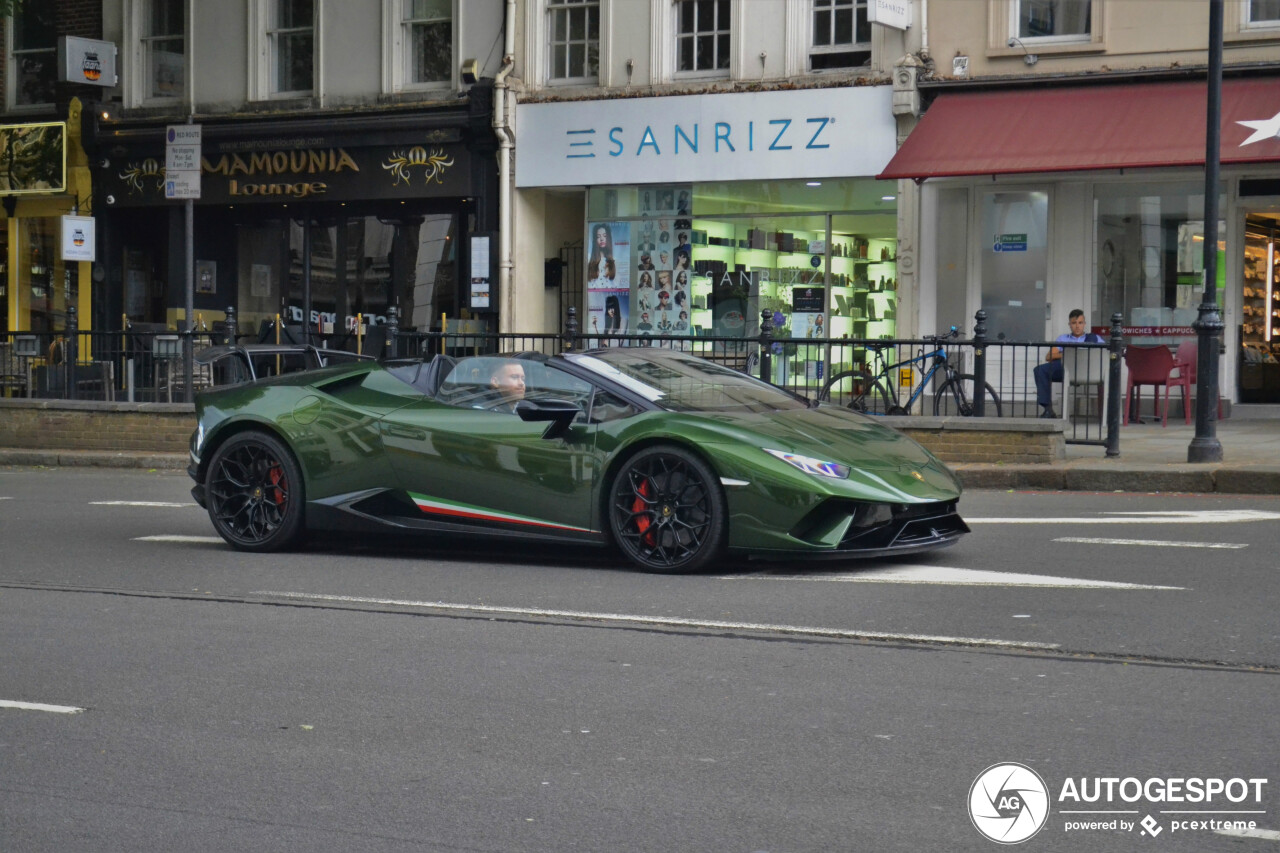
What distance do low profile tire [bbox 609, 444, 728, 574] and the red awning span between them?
11248 mm

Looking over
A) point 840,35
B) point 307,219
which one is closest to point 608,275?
point 840,35

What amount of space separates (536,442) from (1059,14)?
13231 millimetres

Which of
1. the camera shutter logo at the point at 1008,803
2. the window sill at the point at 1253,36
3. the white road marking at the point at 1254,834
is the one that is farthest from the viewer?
the window sill at the point at 1253,36

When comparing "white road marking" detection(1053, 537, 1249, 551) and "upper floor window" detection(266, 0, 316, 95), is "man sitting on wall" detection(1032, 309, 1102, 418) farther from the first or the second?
"upper floor window" detection(266, 0, 316, 95)

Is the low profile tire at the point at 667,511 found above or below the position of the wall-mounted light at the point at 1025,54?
below

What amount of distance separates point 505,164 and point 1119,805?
1933cm

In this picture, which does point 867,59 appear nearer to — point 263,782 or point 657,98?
point 657,98

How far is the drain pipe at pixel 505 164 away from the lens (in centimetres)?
2283

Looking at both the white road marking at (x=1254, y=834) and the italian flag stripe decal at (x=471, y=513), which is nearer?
the white road marking at (x=1254, y=834)

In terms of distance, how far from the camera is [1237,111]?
1831 centimetres

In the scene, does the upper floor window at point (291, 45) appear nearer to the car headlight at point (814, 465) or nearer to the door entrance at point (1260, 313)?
the door entrance at point (1260, 313)

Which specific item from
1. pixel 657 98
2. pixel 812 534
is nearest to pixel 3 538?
pixel 812 534

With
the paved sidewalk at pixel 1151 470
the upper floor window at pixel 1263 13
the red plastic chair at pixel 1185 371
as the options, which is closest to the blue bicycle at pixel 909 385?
the paved sidewalk at pixel 1151 470

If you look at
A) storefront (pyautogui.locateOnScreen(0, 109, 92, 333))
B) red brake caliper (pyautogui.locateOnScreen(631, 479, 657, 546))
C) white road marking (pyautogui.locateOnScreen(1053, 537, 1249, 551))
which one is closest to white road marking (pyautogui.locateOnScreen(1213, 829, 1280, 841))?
red brake caliper (pyautogui.locateOnScreen(631, 479, 657, 546))
